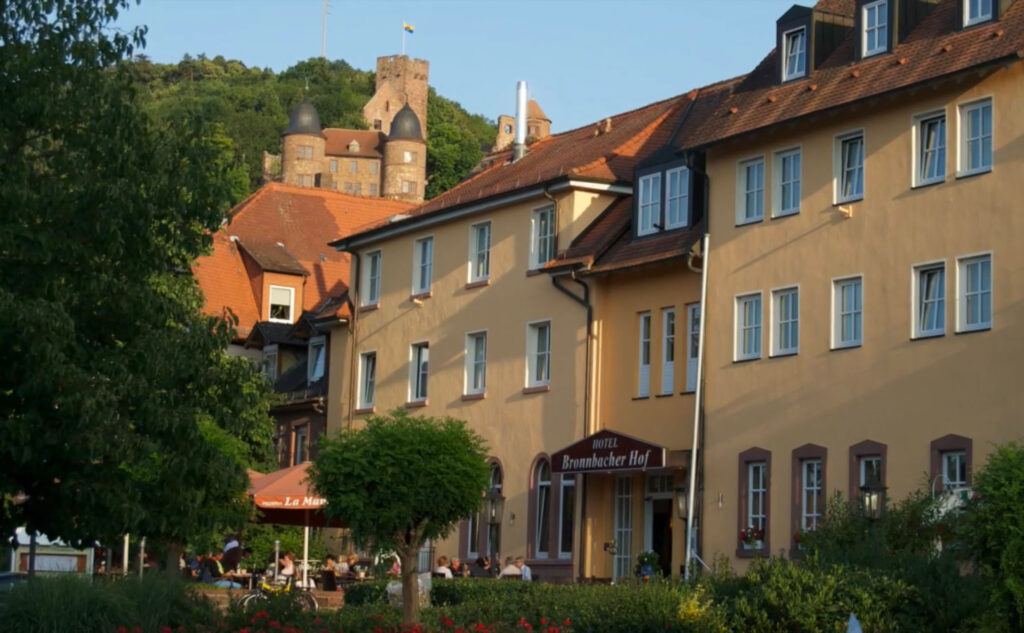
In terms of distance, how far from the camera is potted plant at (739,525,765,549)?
32.1 meters

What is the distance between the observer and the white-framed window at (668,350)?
117ft

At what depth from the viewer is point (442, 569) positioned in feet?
126

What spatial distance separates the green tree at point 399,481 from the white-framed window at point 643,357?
361 inches

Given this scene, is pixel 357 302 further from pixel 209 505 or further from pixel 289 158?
pixel 289 158

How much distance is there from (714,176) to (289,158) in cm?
13285

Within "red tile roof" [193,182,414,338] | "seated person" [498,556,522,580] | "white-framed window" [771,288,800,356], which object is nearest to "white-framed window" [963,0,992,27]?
"white-framed window" [771,288,800,356]

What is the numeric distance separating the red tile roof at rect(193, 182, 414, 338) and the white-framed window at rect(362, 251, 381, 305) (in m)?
12.5

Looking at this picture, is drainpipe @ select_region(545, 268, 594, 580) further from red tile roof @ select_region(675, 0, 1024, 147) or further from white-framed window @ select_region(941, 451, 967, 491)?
white-framed window @ select_region(941, 451, 967, 491)

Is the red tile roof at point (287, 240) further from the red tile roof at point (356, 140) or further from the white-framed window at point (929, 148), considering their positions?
the red tile roof at point (356, 140)

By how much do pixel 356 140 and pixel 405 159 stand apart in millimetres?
8703

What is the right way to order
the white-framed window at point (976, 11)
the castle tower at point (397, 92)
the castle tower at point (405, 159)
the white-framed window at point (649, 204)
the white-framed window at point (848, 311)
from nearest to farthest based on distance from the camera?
the white-framed window at point (976, 11) → the white-framed window at point (848, 311) → the white-framed window at point (649, 204) → the castle tower at point (405, 159) → the castle tower at point (397, 92)

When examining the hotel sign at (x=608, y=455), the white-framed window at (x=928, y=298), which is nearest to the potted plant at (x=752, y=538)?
the hotel sign at (x=608, y=455)

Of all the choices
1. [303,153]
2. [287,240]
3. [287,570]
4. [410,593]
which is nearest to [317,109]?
[303,153]

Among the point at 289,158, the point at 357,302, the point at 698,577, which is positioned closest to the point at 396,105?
the point at 289,158
